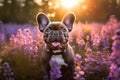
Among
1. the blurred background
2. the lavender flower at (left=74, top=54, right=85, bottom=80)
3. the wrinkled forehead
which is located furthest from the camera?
the blurred background

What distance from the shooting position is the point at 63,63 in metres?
6.80

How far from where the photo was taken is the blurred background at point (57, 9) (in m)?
33.1

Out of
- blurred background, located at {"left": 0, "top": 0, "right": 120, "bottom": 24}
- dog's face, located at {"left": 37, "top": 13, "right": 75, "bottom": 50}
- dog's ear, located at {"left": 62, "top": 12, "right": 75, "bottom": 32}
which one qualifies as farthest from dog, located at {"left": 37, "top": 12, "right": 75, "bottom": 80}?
blurred background, located at {"left": 0, "top": 0, "right": 120, "bottom": 24}

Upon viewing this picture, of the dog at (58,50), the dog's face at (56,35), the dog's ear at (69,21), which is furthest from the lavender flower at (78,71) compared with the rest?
the dog's ear at (69,21)

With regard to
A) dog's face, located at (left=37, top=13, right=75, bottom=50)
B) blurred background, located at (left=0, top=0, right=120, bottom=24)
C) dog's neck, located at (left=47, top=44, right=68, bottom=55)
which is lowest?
blurred background, located at (left=0, top=0, right=120, bottom=24)

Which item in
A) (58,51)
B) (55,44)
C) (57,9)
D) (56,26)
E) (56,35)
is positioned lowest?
(57,9)

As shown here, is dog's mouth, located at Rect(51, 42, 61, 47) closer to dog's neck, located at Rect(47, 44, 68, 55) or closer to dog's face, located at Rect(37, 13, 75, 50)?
dog's face, located at Rect(37, 13, 75, 50)

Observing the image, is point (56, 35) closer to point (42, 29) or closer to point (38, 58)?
point (42, 29)

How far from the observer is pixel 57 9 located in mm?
33406

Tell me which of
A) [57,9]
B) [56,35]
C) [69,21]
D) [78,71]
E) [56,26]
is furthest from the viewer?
[57,9]

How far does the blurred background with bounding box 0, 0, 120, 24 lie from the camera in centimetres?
3309

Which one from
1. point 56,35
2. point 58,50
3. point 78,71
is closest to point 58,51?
point 58,50

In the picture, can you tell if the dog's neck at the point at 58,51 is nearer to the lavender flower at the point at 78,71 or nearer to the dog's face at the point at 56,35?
the dog's face at the point at 56,35

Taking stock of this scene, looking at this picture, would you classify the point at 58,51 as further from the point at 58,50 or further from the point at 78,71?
the point at 78,71
